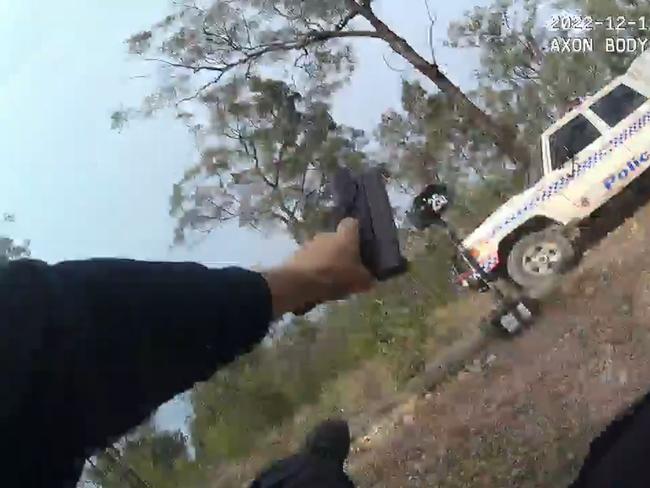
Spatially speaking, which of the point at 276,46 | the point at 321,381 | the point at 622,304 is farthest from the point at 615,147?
the point at 276,46

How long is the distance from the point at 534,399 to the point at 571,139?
60.1 inches

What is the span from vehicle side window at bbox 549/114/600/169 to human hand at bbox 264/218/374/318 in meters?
2.98

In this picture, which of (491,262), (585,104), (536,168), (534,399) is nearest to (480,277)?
(491,262)

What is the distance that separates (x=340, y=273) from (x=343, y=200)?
10 cm

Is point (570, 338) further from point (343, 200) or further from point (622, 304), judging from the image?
point (343, 200)

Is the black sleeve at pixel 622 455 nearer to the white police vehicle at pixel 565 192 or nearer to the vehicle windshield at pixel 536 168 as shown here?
the white police vehicle at pixel 565 192

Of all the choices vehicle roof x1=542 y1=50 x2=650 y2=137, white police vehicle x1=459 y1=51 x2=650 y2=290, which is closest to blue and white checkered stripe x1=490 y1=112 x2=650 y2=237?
white police vehicle x1=459 y1=51 x2=650 y2=290

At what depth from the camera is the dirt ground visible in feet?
6.97

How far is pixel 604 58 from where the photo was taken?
5.14 meters

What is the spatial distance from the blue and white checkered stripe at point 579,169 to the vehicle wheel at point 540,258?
0.13 m

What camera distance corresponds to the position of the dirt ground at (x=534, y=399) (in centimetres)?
212

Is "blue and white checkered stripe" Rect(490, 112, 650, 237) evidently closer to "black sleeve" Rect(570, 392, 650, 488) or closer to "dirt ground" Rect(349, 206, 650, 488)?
"dirt ground" Rect(349, 206, 650, 488)

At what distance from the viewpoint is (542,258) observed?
127 inches

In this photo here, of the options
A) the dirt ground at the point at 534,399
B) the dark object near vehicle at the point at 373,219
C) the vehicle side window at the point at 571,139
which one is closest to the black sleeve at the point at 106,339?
the dark object near vehicle at the point at 373,219
